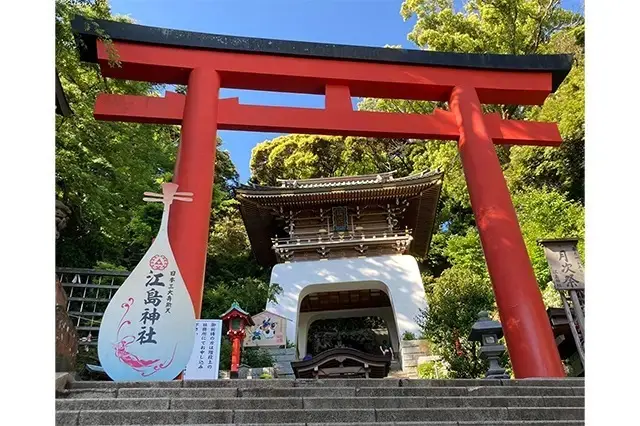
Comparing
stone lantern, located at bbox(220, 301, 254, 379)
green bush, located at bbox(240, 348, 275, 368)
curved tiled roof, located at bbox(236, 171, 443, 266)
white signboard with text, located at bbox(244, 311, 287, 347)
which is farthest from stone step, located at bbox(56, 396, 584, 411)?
curved tiled roof, located at bbox(236, 171, 443, 266)

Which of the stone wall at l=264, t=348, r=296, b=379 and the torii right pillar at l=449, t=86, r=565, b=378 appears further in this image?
the stone wall at l=264, t=348, r=296, b=379

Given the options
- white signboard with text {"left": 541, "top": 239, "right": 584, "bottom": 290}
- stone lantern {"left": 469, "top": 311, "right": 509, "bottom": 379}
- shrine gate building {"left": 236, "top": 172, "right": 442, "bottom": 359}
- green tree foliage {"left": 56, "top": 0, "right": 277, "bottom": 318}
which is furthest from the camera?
shrine gate building {"left": 236, "top": 172, "right": 442, "bottom": 359}

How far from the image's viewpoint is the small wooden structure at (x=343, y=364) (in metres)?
9.80

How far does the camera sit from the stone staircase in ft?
8.84

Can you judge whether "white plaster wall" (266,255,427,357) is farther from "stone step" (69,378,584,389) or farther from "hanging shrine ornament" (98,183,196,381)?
"stone step" (69,378,584,389)

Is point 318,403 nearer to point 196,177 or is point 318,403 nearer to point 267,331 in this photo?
point 196,177

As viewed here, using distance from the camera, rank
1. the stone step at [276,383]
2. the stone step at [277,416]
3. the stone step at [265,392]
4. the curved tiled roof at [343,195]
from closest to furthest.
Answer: the stone step at [277,416] < the stone step at [265,392] < the stone step at [276,383] < the curved tiled roof at [343,195]

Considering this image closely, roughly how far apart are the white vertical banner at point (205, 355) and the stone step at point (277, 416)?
3.39 m

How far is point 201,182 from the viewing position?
18.5 ft

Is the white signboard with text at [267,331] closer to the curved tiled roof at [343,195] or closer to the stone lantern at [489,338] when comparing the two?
the curved tiled roof at [343,195]

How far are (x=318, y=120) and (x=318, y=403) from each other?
435 centimetres

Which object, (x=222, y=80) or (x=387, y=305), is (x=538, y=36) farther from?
(x=222, y=80)

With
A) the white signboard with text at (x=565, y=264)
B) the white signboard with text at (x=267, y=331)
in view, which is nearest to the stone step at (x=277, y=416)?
the white signboard with text at (x=565, y=264)

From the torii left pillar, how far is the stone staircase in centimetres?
184
